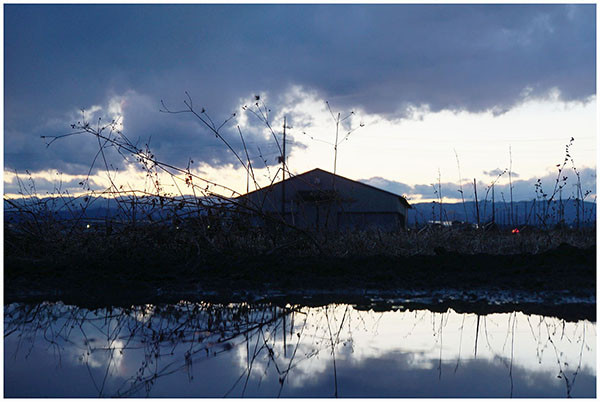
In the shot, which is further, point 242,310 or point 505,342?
point 242,310

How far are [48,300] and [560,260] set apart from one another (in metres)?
5.58

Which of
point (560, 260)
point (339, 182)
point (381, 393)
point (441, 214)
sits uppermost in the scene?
point (339, 182)

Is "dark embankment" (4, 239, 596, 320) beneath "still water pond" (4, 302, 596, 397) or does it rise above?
above

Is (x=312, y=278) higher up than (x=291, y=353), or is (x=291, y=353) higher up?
(x=312, y=278)

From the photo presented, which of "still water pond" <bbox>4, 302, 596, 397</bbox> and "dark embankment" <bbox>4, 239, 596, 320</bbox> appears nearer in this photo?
"still water pond" <bbox>4, 302, 596, 397</bbox>

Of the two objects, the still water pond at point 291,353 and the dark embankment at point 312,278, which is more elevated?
the dark embankment at point 312,278

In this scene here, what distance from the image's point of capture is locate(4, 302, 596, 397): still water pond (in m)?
2.85

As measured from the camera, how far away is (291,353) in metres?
3.43

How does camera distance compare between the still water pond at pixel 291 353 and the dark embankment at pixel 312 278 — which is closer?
the still water pond at pixel 291 353

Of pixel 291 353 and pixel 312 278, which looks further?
pixel 312 278

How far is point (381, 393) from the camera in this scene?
2752mm

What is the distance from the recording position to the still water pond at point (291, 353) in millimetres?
2850

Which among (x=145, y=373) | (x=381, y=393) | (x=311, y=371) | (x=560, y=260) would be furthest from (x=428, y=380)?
(x=560, y=260)

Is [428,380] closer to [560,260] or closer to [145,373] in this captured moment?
[145,373]
